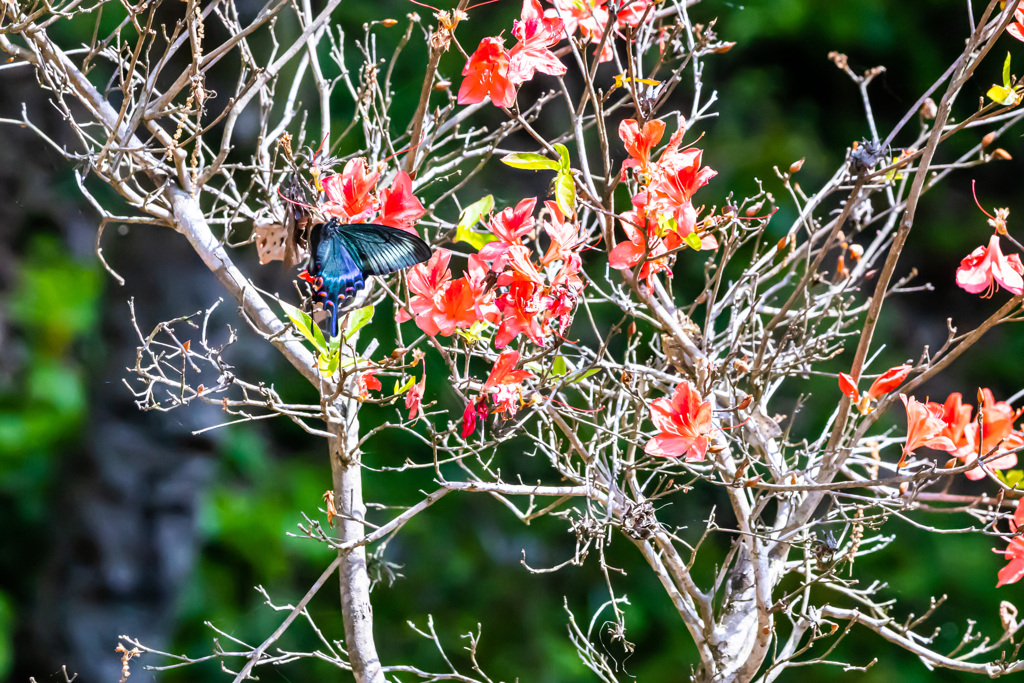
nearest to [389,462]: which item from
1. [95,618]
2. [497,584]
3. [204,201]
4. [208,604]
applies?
[497,584]

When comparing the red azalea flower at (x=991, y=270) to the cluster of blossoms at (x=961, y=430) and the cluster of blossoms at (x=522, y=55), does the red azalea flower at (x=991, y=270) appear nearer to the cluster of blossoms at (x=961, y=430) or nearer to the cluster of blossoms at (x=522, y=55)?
the cluster of blossoms at (x=961, y=430)

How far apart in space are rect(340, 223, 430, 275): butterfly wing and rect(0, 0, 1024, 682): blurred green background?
1.03 metres

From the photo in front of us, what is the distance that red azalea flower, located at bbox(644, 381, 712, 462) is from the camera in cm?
61

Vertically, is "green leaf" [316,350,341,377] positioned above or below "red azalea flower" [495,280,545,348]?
below

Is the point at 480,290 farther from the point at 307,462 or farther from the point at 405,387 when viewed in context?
the point at 307,462

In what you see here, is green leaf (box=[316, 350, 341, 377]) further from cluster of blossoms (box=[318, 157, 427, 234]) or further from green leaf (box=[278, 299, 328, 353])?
cluster of blossoms (box=[318, 157, 427, 234])

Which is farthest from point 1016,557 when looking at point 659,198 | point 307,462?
point 307,462

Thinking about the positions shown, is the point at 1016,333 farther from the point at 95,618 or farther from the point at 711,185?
the point at 95,618

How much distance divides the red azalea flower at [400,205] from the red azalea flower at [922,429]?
0.38 metres

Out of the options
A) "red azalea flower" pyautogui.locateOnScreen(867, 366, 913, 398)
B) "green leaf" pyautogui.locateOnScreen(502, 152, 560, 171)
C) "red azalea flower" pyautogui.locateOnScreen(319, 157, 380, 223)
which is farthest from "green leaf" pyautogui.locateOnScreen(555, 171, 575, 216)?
"red azalea flower" pyautogui.locateOnScreen(867, 366, 913, 398)

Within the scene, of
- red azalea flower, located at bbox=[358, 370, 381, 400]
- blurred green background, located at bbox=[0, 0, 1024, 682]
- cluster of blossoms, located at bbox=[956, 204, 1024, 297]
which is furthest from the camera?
blurred green background, located at bbox=[0, 0, 1024, 682]

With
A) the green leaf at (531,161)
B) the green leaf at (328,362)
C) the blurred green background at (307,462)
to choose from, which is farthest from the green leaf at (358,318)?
the blurred green background at (307,462)

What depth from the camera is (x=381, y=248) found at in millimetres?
627

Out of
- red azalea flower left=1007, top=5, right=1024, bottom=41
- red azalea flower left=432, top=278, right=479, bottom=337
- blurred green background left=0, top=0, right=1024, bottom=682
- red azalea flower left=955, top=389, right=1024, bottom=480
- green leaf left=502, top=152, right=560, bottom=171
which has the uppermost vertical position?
red azalea flower left=1007, top=5, right=1024, bottom=41
